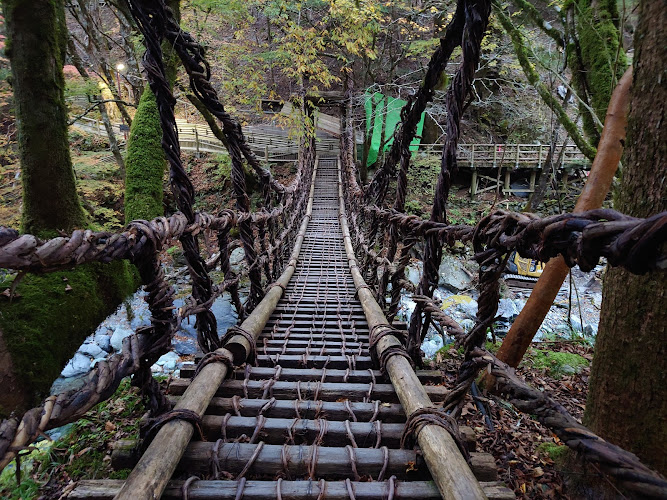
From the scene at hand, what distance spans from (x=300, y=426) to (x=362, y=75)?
1075 cm

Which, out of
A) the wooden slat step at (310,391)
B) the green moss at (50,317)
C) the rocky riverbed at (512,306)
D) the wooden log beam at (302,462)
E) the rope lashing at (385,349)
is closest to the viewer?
the wooden log beam at (302,462)

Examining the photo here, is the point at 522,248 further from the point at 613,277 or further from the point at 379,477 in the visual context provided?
the point at 613,277

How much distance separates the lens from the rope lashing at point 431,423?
1.16m

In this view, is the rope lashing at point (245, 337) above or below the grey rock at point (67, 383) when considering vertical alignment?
above

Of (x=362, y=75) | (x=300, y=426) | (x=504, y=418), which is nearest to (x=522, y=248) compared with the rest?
(x=300, y=426)

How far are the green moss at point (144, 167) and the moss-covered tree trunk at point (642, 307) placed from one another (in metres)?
4.87

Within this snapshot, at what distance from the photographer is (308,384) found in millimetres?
1677

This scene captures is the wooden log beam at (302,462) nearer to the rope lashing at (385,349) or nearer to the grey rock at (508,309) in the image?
the rope lashing at (385,349)

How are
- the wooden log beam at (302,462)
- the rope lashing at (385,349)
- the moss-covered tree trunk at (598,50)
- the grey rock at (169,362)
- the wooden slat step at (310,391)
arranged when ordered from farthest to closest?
the grey rock at (169,362) → the moss-covered tree trunk at (598,50) → the rope lashing at (385,349) → the wooden slat step at (310,391) → the wooden log beam at (302,462)

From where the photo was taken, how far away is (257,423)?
133cm

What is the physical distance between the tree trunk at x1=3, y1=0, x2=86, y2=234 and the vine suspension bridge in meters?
2.06

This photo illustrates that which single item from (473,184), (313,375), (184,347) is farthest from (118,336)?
(473,184)

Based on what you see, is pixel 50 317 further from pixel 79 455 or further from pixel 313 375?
pixel 313 375

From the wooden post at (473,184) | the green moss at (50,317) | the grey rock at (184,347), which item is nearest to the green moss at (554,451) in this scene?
the green moss at (50,317)
